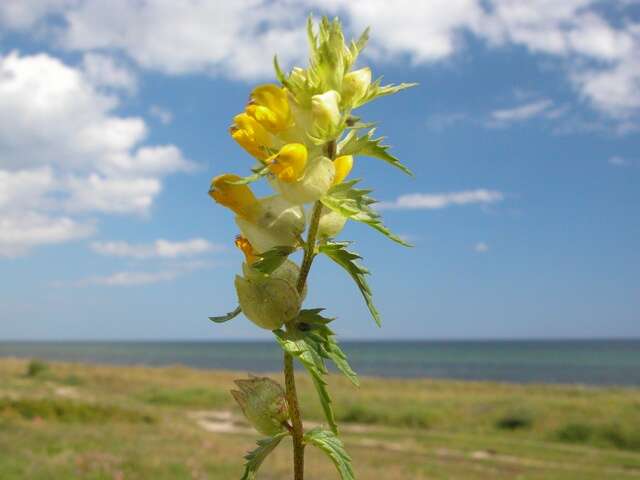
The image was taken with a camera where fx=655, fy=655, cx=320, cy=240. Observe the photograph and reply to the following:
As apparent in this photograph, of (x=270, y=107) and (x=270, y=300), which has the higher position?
(x=270, y=107)

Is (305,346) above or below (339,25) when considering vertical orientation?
below

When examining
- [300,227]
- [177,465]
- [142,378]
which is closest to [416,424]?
[177,465]

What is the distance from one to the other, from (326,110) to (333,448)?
56 cm

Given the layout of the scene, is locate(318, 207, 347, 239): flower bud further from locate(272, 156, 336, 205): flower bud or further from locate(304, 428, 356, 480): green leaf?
locate(304, 428, 356, 480): green leaf

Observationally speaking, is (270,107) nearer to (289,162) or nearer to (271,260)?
(289,162)

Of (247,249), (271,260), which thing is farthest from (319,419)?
(271,260)

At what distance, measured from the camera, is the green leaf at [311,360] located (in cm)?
100

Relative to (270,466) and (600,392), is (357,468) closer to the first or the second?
(270,466)

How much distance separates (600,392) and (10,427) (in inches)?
1272

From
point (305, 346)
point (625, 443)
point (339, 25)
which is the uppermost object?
point (339, 25)

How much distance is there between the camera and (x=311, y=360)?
1.00m

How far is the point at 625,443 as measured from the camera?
79.8 feet

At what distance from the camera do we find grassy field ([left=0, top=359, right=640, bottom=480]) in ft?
46.0

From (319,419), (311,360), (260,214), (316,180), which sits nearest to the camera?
(311,360)
